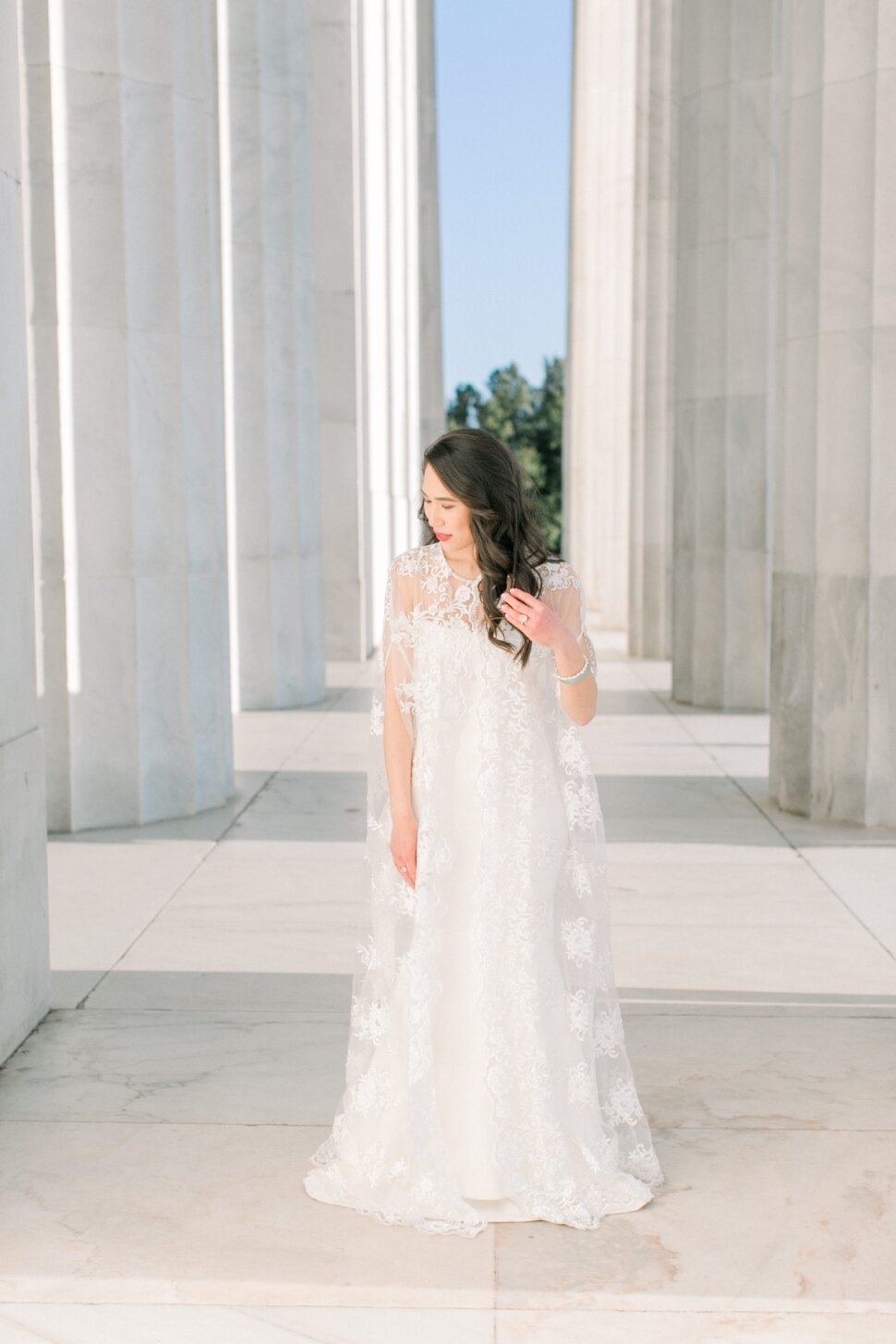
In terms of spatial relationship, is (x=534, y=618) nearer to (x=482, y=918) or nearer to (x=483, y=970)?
(x=482, y=918)

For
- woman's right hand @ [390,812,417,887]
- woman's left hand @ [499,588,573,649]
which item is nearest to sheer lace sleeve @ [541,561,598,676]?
woman's left hand @ [499,588,573,649]

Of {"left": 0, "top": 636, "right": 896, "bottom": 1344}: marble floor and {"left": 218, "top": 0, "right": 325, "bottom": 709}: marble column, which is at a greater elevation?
{"left": 218, "top": 0, "right": 325, "bottom": 709}: marble column

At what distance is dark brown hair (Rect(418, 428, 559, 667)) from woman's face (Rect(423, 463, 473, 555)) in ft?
0.09

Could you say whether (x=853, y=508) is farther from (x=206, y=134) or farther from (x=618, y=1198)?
(x=618, y=1198)

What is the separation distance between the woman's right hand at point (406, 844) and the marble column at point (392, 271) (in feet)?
69.2

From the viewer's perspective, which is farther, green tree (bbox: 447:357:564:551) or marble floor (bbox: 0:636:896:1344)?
green tree (bbox: 447:357:564:551)

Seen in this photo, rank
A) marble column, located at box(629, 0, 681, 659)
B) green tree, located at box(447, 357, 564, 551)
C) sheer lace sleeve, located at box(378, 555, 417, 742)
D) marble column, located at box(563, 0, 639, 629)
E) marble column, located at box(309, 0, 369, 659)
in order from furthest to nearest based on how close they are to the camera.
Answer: green tree, located at box(447, 357, 564, 551), marble column, located at box(563, 0, 639, 629), marble column, located at box(629, 0, 681, 659), marble column, located at box(309, 0, 369, 659), sheer lace sleeve, located at box(378, 555, 417, 742)

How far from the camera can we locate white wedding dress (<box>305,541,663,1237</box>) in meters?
6.04

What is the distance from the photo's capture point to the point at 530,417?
126375mm

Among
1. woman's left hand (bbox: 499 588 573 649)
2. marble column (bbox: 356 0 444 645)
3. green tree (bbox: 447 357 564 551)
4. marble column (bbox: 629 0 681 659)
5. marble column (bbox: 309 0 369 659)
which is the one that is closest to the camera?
woman's left hand (bbox: 499 588 573 649)

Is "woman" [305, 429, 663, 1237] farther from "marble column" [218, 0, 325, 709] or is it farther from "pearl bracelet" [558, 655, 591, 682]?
"marble column" [218, 0, 325, 709]

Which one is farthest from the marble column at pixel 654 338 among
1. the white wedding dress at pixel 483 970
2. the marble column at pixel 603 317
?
the white wedding dress at pixel 483 970

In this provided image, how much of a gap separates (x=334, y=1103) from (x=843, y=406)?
26.6 ft

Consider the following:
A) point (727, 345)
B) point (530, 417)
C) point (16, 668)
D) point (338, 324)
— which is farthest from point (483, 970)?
point (530, 417)
